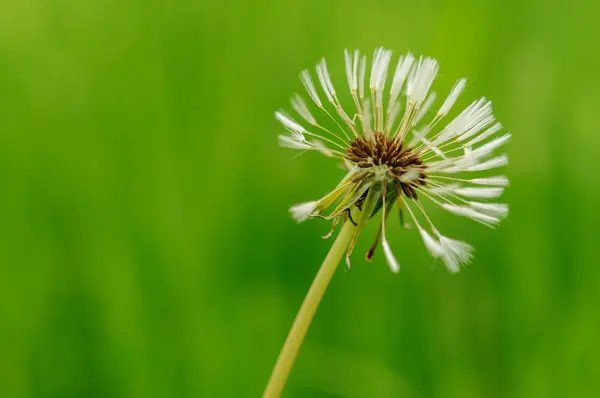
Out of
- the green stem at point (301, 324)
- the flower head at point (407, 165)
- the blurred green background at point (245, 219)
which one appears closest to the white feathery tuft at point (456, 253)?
the flower head at point (407, 165)

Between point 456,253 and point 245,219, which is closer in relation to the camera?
point 456,253

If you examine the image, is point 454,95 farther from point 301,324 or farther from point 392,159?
point 301,324

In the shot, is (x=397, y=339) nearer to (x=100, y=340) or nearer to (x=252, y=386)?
(x=252, y=386)

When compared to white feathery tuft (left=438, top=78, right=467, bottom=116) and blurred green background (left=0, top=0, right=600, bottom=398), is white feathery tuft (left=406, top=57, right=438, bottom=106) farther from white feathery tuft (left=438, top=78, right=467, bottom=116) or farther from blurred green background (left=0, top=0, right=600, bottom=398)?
blurred green background (left=0, top=0, right=600, bottom=398)

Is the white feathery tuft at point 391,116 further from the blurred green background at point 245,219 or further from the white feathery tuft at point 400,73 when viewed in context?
the blurred green background at point 245,219

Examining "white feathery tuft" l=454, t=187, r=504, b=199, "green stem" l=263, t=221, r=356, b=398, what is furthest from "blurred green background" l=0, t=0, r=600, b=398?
"green stem" l=263, t=221, r=356, b=398

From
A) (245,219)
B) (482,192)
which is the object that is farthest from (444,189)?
(245,219)
